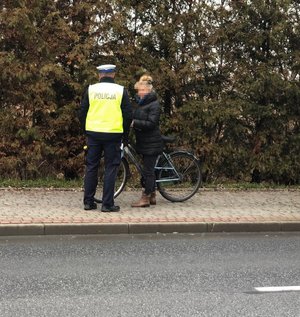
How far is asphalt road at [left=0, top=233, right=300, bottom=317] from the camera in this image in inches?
189

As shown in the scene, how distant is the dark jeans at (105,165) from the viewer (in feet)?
26.6

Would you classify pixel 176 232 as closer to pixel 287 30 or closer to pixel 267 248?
pixel 267 248

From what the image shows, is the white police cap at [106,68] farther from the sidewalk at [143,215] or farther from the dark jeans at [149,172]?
the sidewalk at [143,215]

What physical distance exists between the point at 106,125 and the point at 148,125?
64cm

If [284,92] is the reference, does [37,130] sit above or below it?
below

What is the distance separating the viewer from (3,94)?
34.3 ft

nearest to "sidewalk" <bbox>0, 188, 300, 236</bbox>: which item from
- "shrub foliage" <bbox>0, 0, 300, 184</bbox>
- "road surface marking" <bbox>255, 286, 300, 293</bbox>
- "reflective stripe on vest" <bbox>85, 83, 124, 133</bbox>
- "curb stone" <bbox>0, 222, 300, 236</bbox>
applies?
"curb stone" <bbox>0, 222, 300, 236</bbox>

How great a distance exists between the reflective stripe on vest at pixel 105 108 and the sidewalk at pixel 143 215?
119 cm

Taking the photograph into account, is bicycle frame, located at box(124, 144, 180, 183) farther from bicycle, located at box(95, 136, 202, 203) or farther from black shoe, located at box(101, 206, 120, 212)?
black shoe, located at box(101, 206, 120, 212)

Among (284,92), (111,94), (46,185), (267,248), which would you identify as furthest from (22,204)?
(284,92)

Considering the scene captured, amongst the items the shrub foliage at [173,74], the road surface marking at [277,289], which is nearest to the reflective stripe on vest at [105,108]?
the shrub foliage at [173,74]

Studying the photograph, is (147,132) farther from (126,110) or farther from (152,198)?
(152,198)

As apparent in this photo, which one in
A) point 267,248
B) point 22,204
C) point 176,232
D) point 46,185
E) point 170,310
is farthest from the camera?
point 46,185

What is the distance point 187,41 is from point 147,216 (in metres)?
4.12
